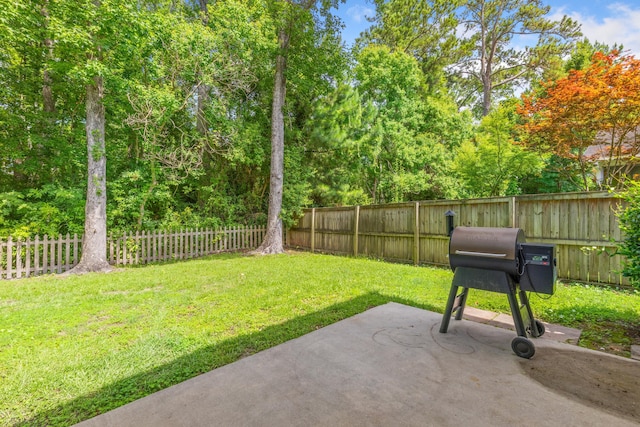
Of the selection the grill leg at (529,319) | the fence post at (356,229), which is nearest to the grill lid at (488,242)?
the grill leg at (529,319)

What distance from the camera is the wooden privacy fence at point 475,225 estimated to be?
452cm

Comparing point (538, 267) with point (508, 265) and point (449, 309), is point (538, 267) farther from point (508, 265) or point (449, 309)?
point (449, 309)

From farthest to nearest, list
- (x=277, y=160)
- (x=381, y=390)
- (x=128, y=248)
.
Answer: (x=277, y=160) → (x=128, y=248) → (x=381, y=390)

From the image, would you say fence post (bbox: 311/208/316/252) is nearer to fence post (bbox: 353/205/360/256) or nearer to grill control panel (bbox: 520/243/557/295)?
fence post (bbox: 353/205/360/256)

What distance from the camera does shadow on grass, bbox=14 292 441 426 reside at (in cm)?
174

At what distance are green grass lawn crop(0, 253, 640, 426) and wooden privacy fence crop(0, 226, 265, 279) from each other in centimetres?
70

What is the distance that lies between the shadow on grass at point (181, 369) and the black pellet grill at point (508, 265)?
1508 millimetres

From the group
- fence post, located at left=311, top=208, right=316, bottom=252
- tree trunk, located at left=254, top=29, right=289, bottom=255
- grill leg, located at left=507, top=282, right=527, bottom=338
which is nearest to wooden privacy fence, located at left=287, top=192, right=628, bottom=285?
fence post, located at left=311, top=208, right=316, bottom=252

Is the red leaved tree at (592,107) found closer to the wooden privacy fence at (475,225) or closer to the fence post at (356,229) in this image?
the wooden privacy fence at (475,225)

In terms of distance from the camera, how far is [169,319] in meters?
3.31

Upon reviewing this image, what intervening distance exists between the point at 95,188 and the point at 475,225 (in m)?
8.30

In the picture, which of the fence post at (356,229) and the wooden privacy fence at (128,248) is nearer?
the wooden privacy fence at (128,248)

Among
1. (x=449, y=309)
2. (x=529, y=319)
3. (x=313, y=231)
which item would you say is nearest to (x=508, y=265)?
(x=449, y=309)

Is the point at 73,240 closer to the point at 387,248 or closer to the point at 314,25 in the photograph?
the point at 387,248
